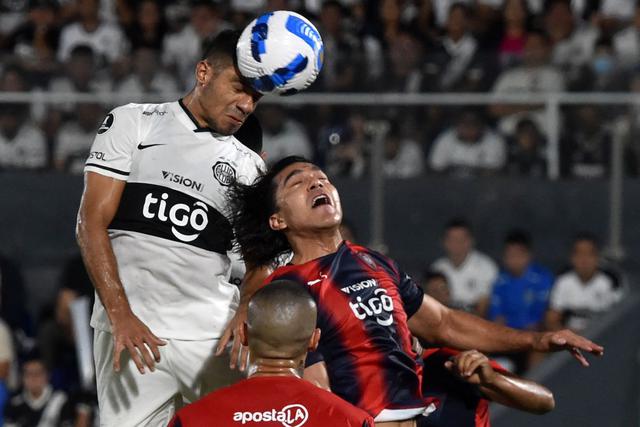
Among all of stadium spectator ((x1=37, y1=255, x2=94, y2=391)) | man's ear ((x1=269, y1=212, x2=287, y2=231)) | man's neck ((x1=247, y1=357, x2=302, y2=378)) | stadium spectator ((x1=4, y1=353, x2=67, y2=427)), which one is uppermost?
Answer: man's ear ((x1=269, y1=212, x2=287, y2=231))

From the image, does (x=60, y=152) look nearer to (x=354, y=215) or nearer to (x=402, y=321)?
(x=354, y=215)

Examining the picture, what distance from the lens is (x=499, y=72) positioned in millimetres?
10562

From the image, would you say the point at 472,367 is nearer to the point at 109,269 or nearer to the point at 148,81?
the point at 109,269

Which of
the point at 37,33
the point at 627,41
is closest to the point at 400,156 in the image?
the point at 627,41

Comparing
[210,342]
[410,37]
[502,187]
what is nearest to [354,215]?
[502,187]

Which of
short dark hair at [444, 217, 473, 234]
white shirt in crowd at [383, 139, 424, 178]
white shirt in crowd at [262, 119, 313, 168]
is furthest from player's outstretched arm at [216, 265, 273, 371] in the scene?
short dark hair at [444, 217, 473, 234]

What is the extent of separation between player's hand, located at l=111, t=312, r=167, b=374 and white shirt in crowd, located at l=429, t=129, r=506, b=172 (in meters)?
5.52

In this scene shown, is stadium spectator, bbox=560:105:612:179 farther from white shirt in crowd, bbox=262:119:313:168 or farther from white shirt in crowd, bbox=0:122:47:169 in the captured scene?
white shirt in crowd, bbox=0:122:47:169

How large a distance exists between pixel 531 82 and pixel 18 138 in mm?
4123

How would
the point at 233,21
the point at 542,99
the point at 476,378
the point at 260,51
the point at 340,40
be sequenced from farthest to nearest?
the point at 233,21
the point at 340,40
the point at 542,99
the point at 260,51
the point at 476,378

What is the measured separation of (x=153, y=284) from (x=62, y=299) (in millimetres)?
5349

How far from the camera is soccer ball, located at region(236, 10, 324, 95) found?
5215 mm

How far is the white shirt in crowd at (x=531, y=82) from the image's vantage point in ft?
34.3

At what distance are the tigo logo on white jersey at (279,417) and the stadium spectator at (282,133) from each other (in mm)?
6011
